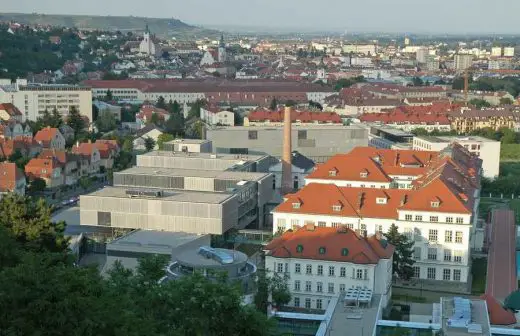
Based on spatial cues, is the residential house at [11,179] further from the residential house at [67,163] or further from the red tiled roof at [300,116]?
the red tiled roof at [300,116]

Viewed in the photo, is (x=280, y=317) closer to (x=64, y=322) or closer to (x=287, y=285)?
(x=287, y=285)

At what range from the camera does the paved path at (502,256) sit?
2162cm

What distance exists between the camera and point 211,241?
77.5 feet

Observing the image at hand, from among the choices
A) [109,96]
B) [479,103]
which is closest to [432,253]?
[479,103]

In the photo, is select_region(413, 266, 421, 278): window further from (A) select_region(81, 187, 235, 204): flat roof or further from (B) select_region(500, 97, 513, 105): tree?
(B) select_region(500, 97, 513, 105): tree

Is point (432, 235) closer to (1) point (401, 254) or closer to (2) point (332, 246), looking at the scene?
(1) point (401, 254)

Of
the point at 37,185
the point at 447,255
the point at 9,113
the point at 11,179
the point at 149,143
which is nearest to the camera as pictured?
the point at 447,255

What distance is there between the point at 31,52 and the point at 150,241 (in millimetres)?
63152

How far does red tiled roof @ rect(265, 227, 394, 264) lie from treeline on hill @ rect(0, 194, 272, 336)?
4.91 m

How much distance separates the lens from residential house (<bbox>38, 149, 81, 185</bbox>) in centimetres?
3472

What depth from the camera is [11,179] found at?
30391 millimetres

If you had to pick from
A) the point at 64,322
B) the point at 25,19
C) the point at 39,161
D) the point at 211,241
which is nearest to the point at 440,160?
the point at 211,241

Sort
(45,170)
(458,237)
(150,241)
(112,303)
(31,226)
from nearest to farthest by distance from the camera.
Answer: (112,303) < (31,226) < (458,237) < (150,241) < (45,170)

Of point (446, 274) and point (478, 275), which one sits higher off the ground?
point (446, 274)
